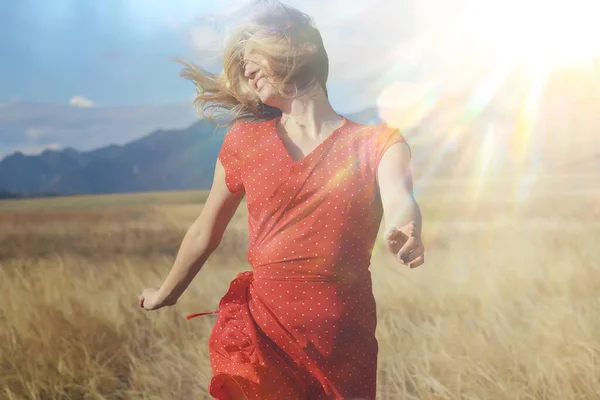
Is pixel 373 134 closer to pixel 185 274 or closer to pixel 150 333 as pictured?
pixel 185 274

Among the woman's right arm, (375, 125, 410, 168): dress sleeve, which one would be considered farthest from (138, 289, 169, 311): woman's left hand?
(375, 125, 410, 168): dress sleeve

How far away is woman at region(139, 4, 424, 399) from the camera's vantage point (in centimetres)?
121

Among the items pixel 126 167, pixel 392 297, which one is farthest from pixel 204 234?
pixel 126 167

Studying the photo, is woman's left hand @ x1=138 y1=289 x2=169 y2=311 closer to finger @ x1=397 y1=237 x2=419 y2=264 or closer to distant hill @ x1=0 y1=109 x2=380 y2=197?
finger @ x1=397 y1=237 x2=419 y2=264

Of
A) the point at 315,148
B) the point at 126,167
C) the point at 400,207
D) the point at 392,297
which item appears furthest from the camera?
the point at 126,167

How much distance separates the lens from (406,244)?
39.0 inches

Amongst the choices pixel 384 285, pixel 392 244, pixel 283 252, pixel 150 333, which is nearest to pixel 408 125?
pixel 384 285

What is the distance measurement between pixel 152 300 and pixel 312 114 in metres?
0.49

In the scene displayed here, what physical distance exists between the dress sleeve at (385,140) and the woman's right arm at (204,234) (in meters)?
0.27

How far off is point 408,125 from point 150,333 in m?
1.01

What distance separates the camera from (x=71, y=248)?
8.34 ft

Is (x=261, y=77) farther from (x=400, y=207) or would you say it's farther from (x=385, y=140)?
(x=400, y=207)

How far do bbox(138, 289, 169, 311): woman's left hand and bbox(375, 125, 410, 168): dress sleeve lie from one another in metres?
0.51

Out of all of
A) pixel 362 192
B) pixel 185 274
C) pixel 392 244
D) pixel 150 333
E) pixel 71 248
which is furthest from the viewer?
pixel 71 248
